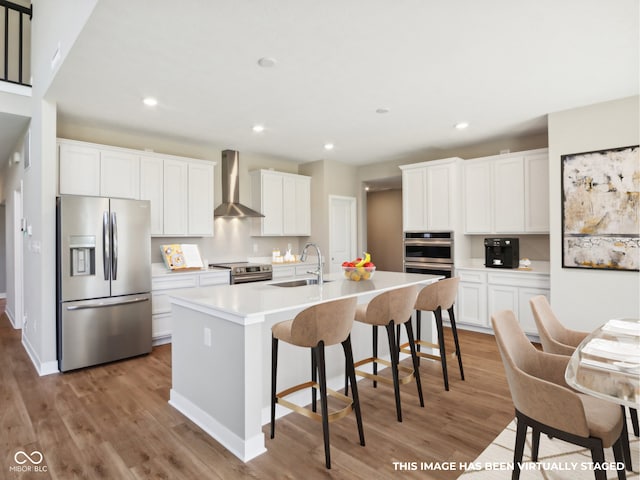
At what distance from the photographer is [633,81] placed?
332 centimetres

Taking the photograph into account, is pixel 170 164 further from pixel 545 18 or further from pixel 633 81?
pixel 633 81

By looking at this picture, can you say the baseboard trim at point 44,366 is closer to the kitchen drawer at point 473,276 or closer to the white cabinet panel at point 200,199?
the white cabinet panel at point 200,199

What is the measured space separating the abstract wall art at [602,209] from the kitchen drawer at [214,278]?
4.09 m

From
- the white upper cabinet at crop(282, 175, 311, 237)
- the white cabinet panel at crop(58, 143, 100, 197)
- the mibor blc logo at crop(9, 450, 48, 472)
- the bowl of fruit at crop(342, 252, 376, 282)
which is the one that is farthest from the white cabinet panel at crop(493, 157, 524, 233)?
the mibor blc logo at crop(9, 450, 48, 472)

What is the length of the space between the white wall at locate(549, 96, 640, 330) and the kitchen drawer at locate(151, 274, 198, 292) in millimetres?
4296

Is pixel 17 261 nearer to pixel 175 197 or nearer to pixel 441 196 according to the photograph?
pixel 175 197

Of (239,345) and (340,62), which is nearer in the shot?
(239,345)

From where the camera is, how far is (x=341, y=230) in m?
6.77

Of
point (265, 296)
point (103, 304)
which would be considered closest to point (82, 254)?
point (103, 304)

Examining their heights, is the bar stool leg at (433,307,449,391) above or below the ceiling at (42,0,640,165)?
below

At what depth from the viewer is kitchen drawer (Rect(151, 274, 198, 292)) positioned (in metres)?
4.43

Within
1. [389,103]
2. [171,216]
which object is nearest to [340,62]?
[389,103]

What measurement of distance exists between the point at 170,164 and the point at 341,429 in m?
3.90

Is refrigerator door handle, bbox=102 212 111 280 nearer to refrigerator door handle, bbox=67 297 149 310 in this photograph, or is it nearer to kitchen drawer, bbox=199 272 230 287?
refrigerator door handle, bbox=67 297 149 310
